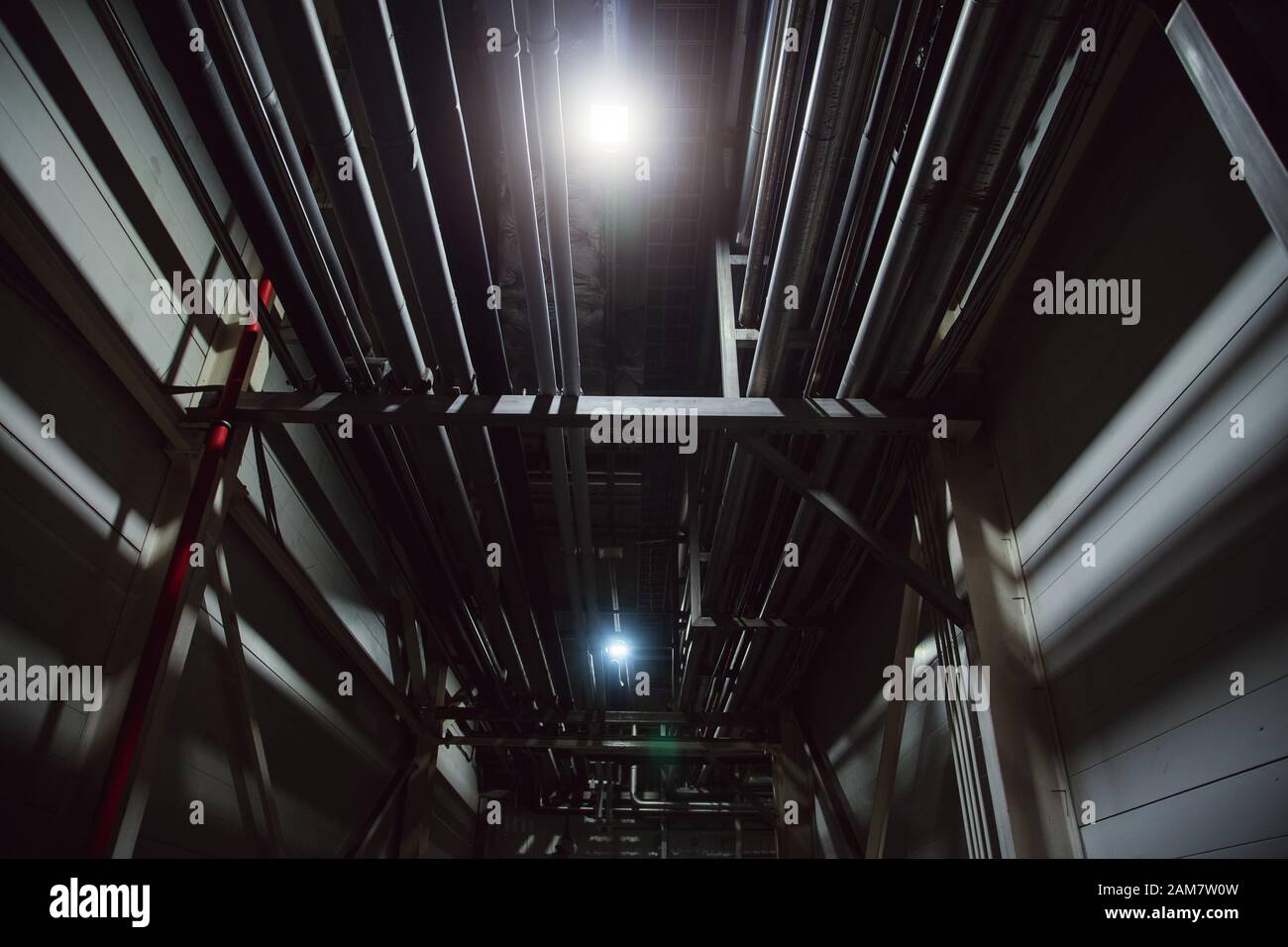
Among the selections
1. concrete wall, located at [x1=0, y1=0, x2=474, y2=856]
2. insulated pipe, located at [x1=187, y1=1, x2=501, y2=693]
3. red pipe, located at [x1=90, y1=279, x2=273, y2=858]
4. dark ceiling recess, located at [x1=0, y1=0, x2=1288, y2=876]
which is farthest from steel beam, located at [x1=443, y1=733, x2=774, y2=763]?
red pipe, located at [x1=90, y1=279, x2=273, y2=858]

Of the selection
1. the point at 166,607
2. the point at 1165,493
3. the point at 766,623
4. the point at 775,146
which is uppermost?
the point at 775,146

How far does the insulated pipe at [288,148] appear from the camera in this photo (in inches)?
129

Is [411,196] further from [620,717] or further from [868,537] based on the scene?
[620,717]

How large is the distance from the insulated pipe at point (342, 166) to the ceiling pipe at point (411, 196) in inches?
4.7

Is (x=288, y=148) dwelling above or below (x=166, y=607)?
above

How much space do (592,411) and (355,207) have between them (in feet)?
5.67

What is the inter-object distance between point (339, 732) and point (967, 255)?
643 centimetres

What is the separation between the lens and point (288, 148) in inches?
145

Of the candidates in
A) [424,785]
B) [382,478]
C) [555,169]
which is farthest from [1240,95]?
[424,785]

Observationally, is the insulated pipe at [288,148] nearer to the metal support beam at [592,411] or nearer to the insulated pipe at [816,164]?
the metal support beam at [592,411]

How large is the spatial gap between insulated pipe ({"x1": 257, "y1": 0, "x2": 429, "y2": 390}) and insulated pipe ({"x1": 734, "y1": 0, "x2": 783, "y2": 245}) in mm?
2391

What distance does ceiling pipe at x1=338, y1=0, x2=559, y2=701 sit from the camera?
9.92ft

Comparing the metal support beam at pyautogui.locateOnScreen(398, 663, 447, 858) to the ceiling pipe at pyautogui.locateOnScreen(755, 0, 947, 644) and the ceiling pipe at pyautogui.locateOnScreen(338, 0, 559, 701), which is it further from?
the ceiling pipe at pyautogui.locateOnScreen(755, 0, 947, 644)

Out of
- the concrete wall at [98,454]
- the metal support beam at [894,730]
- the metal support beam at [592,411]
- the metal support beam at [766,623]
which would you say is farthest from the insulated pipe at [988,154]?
the concrete wall at [98,454]
